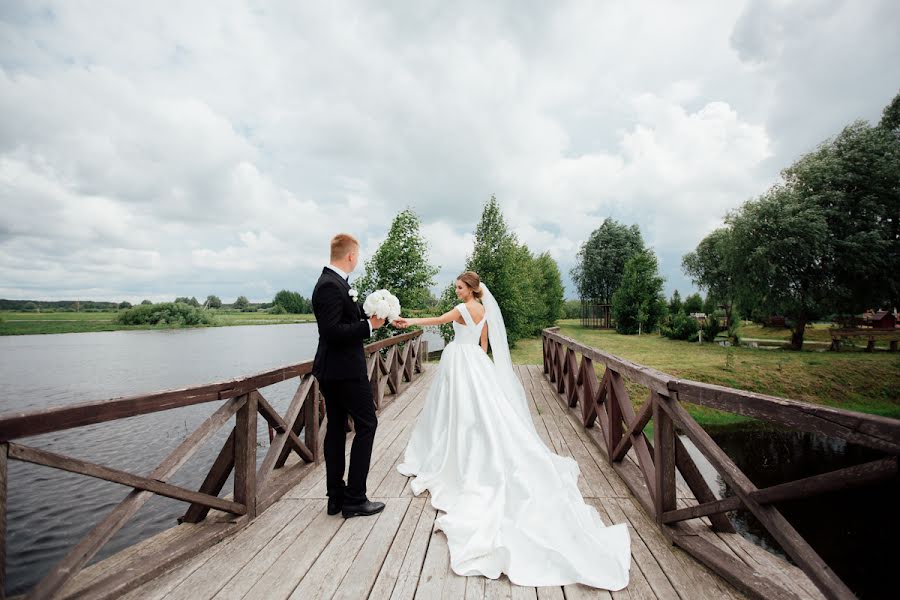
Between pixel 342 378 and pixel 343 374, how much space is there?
3 cm

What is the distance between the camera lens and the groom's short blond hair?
2980mm

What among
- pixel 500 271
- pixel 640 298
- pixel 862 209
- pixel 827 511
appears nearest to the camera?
pixel 827 511

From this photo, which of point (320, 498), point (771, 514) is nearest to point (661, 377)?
point (771, 514)

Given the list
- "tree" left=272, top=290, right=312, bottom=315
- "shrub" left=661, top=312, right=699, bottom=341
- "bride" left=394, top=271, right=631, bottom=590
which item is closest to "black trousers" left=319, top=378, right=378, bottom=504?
"bride" left=394, top=271, right=631, bottom=590

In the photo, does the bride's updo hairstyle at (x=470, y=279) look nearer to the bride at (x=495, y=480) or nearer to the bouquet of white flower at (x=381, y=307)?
the bride at (x=495, y=480)

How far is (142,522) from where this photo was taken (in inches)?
239

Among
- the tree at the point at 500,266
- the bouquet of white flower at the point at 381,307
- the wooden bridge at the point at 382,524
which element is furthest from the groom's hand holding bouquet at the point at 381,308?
the tree at the point at 500,266

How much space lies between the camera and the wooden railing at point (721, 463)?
154cm

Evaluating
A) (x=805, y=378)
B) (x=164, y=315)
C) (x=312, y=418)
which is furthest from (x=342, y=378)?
(x=164, y=315)

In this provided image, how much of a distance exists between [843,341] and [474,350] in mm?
24159

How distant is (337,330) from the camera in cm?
279

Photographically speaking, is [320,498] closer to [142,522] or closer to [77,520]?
[142,522]

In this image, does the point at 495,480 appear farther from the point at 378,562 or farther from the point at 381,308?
the point at 381,308

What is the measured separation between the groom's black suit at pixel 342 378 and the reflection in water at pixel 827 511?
401 centimetres
